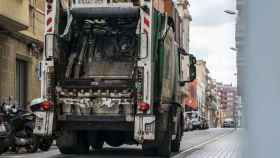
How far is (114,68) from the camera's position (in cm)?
1226

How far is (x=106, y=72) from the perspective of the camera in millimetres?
12242

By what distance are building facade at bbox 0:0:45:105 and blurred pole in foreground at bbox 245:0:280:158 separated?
66.2ft

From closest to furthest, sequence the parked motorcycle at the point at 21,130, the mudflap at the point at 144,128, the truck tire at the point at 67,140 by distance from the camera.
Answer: the mudflap at the point at 144,128 < the truck tire at the point at 67,140 < the parked motorcycle at the point at 21,130

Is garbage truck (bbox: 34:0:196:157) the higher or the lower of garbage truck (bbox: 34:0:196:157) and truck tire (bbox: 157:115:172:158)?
the higher

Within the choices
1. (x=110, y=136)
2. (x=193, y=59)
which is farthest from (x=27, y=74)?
(x=110, y=136)

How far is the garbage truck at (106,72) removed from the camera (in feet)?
37.3

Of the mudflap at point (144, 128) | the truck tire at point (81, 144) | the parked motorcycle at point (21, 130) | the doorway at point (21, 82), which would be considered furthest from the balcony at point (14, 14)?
the mudflap at point (144, 128)

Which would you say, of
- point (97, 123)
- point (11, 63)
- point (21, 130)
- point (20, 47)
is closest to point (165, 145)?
point (97, 123)

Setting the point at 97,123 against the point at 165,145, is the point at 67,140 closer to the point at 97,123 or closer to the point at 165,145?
the point at 97,123

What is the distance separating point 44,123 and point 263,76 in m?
10.3

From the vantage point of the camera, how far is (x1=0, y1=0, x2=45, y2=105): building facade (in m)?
22.8

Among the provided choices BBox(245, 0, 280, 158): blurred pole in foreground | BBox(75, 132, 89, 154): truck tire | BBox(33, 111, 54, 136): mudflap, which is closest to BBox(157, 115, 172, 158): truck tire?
BBox(75, 132, 89, 154): truck tire

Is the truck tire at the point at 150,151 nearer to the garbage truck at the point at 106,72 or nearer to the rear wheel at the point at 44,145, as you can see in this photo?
→ the garbage truck at the point at 106,72

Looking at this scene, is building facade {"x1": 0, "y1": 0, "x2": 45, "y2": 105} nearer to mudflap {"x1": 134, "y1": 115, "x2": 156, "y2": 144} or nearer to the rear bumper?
the rear bumper
